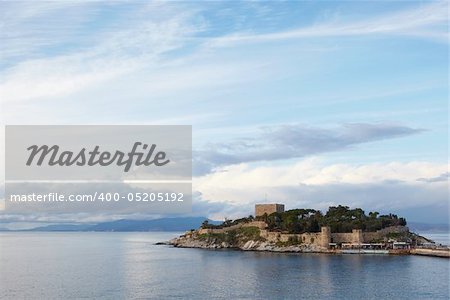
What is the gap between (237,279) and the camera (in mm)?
60031

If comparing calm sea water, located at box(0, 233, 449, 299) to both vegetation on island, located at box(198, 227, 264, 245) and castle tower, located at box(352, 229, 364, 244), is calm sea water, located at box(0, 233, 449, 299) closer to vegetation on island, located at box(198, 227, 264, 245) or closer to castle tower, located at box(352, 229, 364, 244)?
castle tower, located at box(352, 229, 364, 244)

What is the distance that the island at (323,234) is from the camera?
9462 cm

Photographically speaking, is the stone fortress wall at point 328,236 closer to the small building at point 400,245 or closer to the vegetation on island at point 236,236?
the vegetation on island at point 236,236

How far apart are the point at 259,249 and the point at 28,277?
48.7m

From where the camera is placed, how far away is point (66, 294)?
50875mm

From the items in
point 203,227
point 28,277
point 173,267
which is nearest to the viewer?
point 28,277

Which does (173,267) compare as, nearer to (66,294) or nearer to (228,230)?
(66,294)

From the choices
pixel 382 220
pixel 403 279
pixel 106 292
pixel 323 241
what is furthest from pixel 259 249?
pixel 106 292

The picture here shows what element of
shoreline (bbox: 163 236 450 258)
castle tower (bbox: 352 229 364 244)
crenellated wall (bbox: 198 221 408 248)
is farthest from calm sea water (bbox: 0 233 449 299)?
crenellated wall (bbox: 198 221 408 248)

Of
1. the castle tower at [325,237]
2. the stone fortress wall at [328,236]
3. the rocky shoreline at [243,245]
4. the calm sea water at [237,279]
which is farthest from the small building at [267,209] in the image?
the calm sea water at [237,279]

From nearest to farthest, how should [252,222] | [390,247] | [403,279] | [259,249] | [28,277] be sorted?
[403,279], [28,277], [390,247], [259,249], [252,222]

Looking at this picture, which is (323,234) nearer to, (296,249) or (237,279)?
(296,249)

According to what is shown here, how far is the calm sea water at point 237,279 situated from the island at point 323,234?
10660 millimetres

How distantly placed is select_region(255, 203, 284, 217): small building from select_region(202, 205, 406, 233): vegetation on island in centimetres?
572
